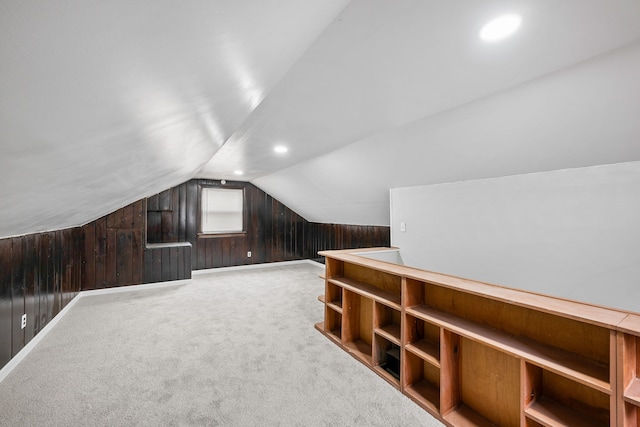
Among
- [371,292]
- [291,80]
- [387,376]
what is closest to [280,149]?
[291,80]

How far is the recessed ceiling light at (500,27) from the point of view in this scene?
1.18 meters

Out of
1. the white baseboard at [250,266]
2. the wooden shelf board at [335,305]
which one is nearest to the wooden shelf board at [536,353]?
the wooden shelf board at [335,305]

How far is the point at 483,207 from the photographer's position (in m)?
2.73

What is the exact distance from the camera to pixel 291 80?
1.74 meters

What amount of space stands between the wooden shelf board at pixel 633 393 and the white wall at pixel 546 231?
1066 mm

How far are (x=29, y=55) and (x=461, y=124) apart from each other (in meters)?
2.36

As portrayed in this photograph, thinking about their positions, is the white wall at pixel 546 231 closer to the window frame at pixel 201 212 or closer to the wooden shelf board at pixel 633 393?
the wooden shelf board at pixel 633 393

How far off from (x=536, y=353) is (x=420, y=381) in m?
0.95

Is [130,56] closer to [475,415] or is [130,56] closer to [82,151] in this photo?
[82,151]

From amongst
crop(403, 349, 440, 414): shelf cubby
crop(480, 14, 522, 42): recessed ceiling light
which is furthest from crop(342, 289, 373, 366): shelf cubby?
crop(480, 14, 522, 42): recessed ceiling light

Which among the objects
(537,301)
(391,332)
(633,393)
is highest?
(537,301)

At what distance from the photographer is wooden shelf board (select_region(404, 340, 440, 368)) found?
6.07ft

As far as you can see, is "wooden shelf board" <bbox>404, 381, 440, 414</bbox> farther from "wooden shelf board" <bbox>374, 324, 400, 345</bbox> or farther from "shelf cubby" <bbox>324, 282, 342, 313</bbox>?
"shelf cubby" <bbox>324, 282, 342, 313</bbox>

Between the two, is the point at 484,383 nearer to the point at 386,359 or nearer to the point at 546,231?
the point at 386,359
